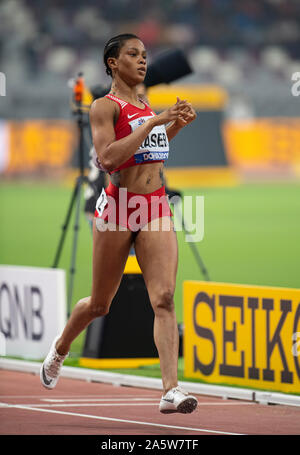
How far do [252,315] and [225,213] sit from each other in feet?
55.0

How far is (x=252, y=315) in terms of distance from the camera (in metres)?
6.70

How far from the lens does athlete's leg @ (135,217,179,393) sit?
541 cm

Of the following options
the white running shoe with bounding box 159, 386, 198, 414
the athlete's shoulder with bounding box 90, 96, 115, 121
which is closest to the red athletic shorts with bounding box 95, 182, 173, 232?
the athlete's shoulder with bounding box 90, 96, 115, 121

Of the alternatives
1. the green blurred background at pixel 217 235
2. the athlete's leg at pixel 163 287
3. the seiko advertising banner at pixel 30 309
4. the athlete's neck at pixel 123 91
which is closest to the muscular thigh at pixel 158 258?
the athlete's leg at pixel 163 287

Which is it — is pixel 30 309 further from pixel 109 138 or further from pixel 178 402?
pixel 178 402

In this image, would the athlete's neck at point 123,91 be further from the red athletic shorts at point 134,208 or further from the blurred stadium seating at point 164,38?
the blurred stadium seating at point 164,38

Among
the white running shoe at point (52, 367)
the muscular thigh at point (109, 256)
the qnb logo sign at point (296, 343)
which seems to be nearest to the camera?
the muscular thigh at point (109, 256)

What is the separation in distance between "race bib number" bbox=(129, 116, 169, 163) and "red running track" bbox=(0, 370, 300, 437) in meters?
1.51

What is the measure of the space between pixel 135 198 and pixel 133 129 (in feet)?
1.27

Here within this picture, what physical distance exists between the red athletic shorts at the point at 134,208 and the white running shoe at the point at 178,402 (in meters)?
0.95

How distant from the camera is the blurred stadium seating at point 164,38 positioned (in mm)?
38594

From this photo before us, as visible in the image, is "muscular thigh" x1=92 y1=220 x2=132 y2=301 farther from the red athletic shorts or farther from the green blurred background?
the green blurred background

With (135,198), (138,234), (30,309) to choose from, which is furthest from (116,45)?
(30,309)
